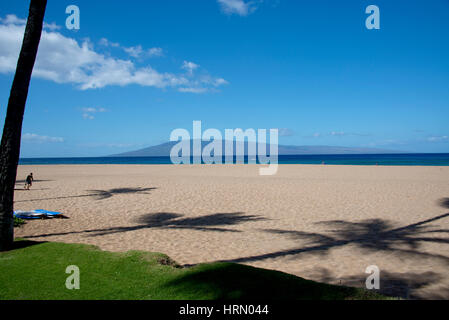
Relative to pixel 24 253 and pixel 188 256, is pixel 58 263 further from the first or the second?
pixel 188 256

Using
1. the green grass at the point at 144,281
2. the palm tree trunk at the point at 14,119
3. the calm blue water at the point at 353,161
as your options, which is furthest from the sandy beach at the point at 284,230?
the calm blue water at the point at 353,161

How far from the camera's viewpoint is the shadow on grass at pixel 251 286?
391 cm

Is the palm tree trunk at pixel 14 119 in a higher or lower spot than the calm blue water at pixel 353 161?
higher

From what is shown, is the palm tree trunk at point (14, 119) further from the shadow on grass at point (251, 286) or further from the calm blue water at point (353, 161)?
the calm blue water at point (353, 161)

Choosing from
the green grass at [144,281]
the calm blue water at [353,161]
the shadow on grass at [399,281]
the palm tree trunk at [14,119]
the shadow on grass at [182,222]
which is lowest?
the shadow on grass at [182,222]

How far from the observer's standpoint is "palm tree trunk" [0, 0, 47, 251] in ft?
20.5

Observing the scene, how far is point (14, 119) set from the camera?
247 inches

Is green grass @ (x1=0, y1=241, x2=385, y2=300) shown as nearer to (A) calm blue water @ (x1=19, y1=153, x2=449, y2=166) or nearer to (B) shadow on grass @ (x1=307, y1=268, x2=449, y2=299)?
(B) shadow on grass @ (x1=307, y1=268, x2=449, y2=299)

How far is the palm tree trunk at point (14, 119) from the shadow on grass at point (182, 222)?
2.73 m

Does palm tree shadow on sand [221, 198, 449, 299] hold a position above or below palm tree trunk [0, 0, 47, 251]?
below
